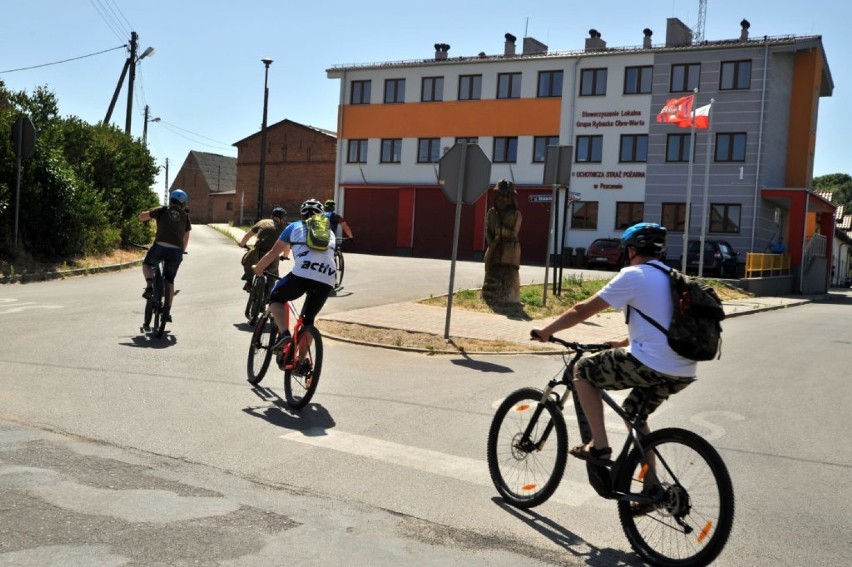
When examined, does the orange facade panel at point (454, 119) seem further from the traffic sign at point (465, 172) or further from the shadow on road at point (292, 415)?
the shadow on road at point (292, 415)

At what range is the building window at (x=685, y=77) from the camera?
40.2 metres

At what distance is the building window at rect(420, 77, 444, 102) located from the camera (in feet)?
151

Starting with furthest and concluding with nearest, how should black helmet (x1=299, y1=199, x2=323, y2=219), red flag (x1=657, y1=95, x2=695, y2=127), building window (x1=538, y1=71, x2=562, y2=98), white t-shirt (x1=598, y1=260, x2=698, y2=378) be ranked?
1. building window (x1=538, y1=71, x2=562, y2=98)
2. red flag (x1=657, y1=95, x2=695, y2=127)
3. black helmet (x1=299, y1=199, x2=323, y2=219)
4. white t-shirt (x1=598, y1=260, x2=698, y2=378)

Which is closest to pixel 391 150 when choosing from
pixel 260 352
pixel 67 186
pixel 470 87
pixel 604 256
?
pixel 470 87

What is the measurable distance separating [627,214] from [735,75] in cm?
793

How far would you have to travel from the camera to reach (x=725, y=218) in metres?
39.0

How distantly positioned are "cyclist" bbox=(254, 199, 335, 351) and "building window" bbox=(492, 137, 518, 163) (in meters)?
37.1

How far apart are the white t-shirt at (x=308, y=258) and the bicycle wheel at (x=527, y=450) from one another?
9.44ft

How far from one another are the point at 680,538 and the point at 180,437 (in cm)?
368

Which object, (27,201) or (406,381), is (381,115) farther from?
(406,381)

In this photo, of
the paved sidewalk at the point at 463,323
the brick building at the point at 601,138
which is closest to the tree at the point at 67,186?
the paved sidewalk at the point at 463,323

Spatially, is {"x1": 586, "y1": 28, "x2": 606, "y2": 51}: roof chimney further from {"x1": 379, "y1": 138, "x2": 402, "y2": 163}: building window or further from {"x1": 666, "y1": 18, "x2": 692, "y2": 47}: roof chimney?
{"x1": 379, "y1": 138, "x2": 402, "y2": 163}: building window

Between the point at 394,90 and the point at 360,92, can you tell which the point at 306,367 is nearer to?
the point at 394,90

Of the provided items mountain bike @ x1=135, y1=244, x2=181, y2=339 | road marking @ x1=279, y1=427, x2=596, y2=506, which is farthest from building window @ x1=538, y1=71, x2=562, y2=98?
road marking @ x1=279, y1=427, x2=596, y2=506
